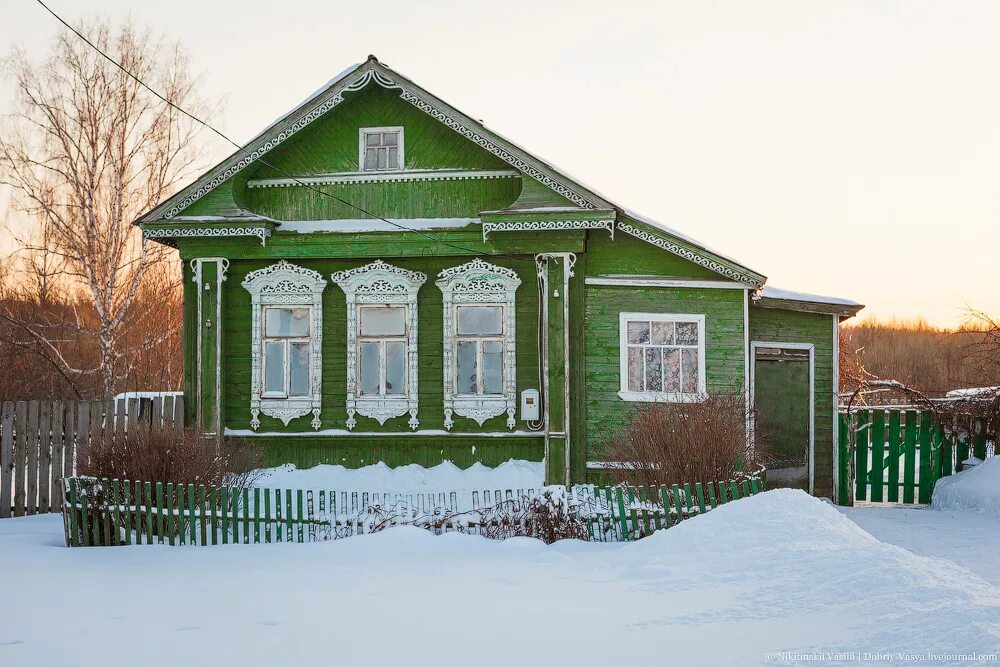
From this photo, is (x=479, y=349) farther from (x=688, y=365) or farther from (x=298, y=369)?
(x=688, y=365)

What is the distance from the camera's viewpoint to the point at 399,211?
13656 mm

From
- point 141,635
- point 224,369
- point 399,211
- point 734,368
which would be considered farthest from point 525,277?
point 141,635

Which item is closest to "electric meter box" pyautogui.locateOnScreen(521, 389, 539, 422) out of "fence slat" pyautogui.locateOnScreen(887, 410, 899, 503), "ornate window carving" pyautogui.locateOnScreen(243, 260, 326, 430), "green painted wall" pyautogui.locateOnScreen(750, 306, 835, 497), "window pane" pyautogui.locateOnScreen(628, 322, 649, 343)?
"window pane" pyautogui.locateOnScreen(628, 322, 649, 343)

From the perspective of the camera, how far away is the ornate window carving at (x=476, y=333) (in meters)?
13.5

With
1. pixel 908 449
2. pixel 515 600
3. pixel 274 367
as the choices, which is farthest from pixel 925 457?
pixel 274 367

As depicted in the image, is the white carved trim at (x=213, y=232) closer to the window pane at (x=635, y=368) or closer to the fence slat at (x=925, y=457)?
the window pane at (x=635, y=368)

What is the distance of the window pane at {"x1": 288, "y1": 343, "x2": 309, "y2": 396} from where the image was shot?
45.4ft

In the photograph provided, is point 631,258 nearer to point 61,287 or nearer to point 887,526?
point 887,526

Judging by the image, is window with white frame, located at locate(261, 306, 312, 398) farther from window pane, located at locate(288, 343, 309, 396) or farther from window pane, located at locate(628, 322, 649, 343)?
window pane, located at locate(628, 322, 649, 343)

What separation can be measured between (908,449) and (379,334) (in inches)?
341

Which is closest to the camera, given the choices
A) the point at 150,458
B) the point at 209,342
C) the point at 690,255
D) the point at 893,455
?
the point at 150,458

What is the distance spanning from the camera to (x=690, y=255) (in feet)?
42.9

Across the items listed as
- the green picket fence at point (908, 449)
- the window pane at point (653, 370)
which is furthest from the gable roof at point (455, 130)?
the green picket fence at point (908, 449)

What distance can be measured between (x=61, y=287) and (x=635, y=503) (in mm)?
22010
